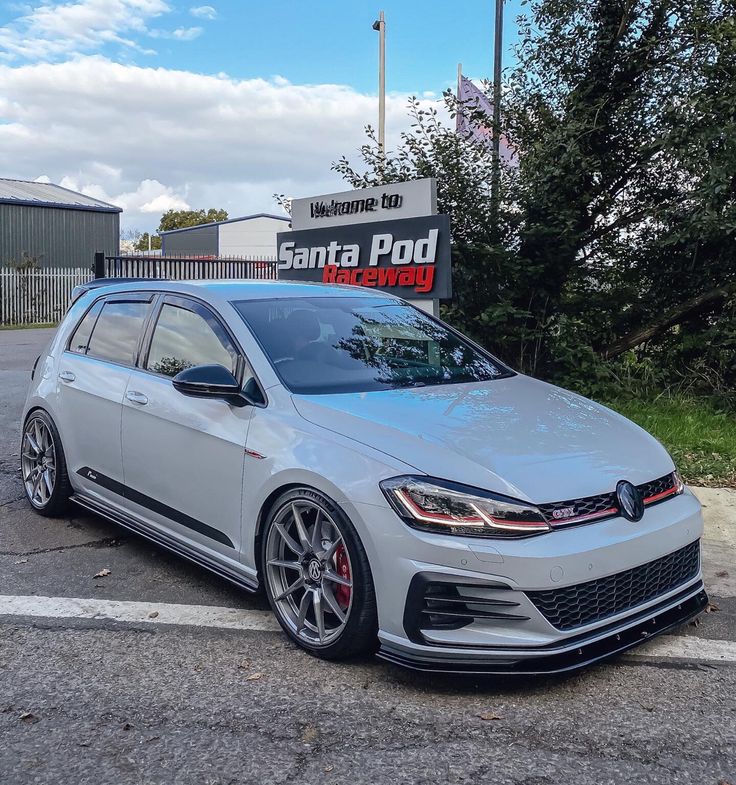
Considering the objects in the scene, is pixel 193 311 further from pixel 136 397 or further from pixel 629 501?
pixel 629 501

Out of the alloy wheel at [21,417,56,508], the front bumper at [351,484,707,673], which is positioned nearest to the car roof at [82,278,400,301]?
the alloy wheel at [21,417,56,508]

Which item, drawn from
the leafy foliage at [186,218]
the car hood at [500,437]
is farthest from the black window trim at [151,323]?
the leafy foliage at [186,218]

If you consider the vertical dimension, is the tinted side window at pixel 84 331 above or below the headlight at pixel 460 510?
above

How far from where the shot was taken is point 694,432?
7762mm

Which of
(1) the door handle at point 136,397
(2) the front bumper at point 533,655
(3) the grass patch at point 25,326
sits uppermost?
(1) the door handle at point 136,397

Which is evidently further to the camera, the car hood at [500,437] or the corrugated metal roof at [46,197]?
the corrugated metal roof at [46,197]

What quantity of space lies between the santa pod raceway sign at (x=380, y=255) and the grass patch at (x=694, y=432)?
7.83 ft

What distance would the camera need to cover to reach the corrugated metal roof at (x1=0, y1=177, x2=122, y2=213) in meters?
37.0

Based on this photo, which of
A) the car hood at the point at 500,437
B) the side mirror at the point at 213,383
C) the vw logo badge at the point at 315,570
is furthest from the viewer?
the side mirror at the point at 213,383

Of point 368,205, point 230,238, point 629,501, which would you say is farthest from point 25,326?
point 230,238

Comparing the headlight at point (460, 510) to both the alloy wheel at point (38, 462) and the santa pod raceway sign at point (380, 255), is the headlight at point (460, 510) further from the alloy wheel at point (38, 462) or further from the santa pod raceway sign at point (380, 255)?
the santa pod raceway sign at point (380, 255)

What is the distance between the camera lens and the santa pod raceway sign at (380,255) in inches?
347

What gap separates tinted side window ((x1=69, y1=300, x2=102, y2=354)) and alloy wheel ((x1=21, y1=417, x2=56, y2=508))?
0.55m

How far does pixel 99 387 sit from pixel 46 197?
37.7 metres
